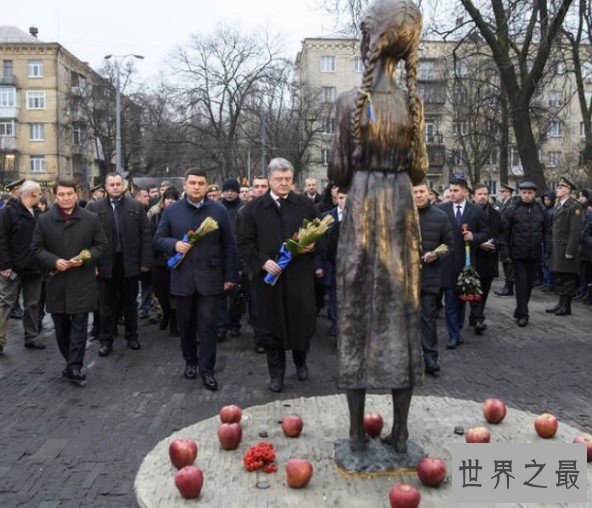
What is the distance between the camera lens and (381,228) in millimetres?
4383

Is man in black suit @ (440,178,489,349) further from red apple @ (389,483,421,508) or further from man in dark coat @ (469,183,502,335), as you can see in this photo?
red apple @ (389,483,421,508)

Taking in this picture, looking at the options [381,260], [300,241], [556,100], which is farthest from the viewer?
[556,100]

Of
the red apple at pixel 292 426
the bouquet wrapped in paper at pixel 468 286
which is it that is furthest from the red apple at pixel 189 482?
the bouquet wrapped in paper at pixel 468 286

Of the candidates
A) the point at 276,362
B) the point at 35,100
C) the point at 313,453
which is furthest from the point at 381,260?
the point at 35,100

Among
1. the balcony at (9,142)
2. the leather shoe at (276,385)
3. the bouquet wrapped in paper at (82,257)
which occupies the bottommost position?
the leather shoe at (276,385)

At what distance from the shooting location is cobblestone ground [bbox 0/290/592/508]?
535cm

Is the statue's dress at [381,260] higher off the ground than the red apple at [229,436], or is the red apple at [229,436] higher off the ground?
the statue's dress at [381,260]

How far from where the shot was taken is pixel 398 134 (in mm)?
4383

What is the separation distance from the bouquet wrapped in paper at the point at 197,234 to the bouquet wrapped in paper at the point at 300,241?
2.71 feet

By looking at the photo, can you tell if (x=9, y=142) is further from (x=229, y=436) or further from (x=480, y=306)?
(x=229, y=436)

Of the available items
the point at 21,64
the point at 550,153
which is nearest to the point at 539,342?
the point at 550,153

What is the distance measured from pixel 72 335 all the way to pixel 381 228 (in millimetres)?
4745

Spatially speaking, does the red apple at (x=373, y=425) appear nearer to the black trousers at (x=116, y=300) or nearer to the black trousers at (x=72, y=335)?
the black trousers at (x=72, y=335)

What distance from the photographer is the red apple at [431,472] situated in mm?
4227
